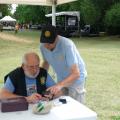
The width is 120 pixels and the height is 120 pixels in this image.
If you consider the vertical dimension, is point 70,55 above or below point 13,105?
above

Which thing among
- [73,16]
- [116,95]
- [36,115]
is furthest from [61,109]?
[73,16]

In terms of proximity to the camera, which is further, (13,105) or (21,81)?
(21,81)

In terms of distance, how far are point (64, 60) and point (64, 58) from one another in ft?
0.12

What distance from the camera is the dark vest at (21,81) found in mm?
4488

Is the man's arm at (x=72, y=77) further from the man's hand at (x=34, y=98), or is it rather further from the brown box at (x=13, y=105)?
the brown box at (x=13, y=105)

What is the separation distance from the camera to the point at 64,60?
485 centimetres

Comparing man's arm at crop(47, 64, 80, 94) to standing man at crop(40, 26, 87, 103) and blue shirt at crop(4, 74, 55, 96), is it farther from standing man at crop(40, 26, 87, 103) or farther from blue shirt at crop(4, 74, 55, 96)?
blue shirt at crop(4, 74, 55, 96)

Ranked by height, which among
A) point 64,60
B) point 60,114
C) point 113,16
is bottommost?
point 113,16

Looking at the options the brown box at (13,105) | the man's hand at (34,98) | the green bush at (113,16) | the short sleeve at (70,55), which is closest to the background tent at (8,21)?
the green bush at (113,16)

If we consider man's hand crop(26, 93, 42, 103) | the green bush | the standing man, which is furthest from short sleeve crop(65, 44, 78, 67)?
the green bush

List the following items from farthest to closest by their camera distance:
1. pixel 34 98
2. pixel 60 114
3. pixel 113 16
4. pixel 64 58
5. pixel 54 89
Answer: pixel 113 16 < pixel 64 58 < pixel 54 89 < pixel 34 98 < pixel 60 114

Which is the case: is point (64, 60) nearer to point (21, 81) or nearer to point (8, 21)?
point (21, 81)

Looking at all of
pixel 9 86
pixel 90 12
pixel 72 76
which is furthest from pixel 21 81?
pixel 90 12

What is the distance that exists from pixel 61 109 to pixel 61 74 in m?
1.14
